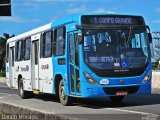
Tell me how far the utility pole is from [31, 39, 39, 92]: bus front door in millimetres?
6512

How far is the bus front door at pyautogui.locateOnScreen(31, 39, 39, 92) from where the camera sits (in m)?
19.6

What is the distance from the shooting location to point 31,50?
20.5 m

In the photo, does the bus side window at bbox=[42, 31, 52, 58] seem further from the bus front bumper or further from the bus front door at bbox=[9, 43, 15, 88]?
the bus front door at bbox=[9, 43, 15, 88]

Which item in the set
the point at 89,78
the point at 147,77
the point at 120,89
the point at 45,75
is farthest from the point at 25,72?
the point at 147,77

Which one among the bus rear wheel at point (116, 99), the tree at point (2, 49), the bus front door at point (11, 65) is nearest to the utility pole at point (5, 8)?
the bus rear wheel at point (116, 99)

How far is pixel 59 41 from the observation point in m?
16.7

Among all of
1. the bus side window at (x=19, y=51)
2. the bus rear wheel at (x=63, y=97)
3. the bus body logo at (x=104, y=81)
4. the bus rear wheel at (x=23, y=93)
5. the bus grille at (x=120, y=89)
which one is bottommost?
the bus rear wheel at (x=23, y=93)

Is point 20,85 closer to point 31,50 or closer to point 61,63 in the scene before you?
point 31,50

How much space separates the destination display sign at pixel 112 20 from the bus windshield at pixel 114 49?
0.86 ft

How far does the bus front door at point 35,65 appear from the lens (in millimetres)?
19609

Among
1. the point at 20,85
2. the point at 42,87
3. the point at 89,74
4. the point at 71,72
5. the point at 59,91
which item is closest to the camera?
the point at 89,74

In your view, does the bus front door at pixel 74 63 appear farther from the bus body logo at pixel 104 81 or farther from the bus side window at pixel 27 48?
the bus side window at pixel 27 48

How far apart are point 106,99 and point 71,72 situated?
4.58m

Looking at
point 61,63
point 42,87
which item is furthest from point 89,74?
point 42,87
